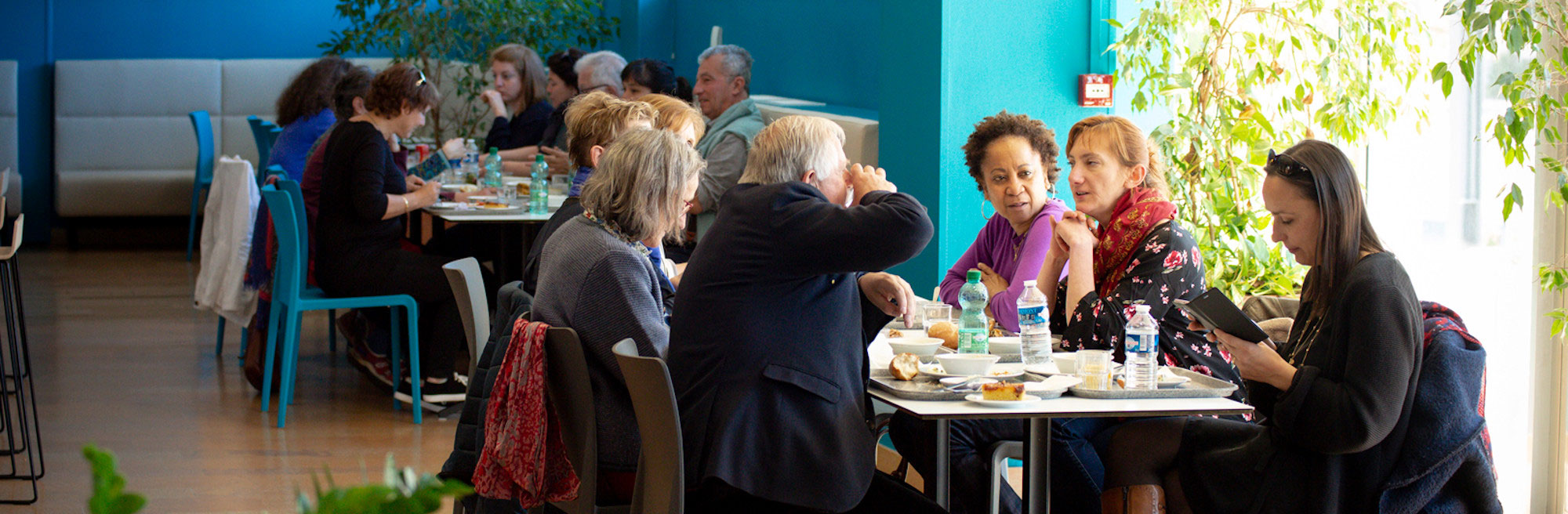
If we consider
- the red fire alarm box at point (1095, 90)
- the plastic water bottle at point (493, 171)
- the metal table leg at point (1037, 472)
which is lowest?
the metal table leg at point (1037, 472)

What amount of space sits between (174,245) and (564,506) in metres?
8.47

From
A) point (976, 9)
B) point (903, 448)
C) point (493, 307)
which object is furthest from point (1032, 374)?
point (493, 307)

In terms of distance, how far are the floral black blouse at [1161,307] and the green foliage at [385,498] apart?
2.30 metres

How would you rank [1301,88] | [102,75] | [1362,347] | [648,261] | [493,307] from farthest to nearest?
1. [102,75]
2. [493,307]
3. [1301,88]
4. [648,261]
5. [1362,347]

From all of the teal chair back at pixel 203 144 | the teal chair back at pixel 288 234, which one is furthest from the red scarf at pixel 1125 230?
the teal chair back at pixel 203 144

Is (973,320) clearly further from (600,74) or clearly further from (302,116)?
(302,116)

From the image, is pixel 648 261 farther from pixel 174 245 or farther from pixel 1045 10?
pixel 174 245

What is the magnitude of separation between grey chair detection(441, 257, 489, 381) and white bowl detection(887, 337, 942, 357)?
974 mm

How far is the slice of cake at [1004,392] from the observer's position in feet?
7.42

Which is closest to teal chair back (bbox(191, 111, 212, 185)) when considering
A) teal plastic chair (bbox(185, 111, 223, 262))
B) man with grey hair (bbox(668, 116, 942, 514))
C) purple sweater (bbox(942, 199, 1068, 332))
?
teal plastic chair (bbox(185, 111, 223, 262))

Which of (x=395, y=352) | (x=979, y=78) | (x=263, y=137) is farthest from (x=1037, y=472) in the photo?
(x=263, y=137)

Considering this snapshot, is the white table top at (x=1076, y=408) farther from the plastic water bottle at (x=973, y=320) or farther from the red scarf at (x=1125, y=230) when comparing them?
the red scarf at (x=1125, y=230)

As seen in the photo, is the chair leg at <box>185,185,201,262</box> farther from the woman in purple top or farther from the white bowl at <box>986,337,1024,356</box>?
the white bowl at <box>986,337,1024,356</box>

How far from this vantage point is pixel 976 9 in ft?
13.2
